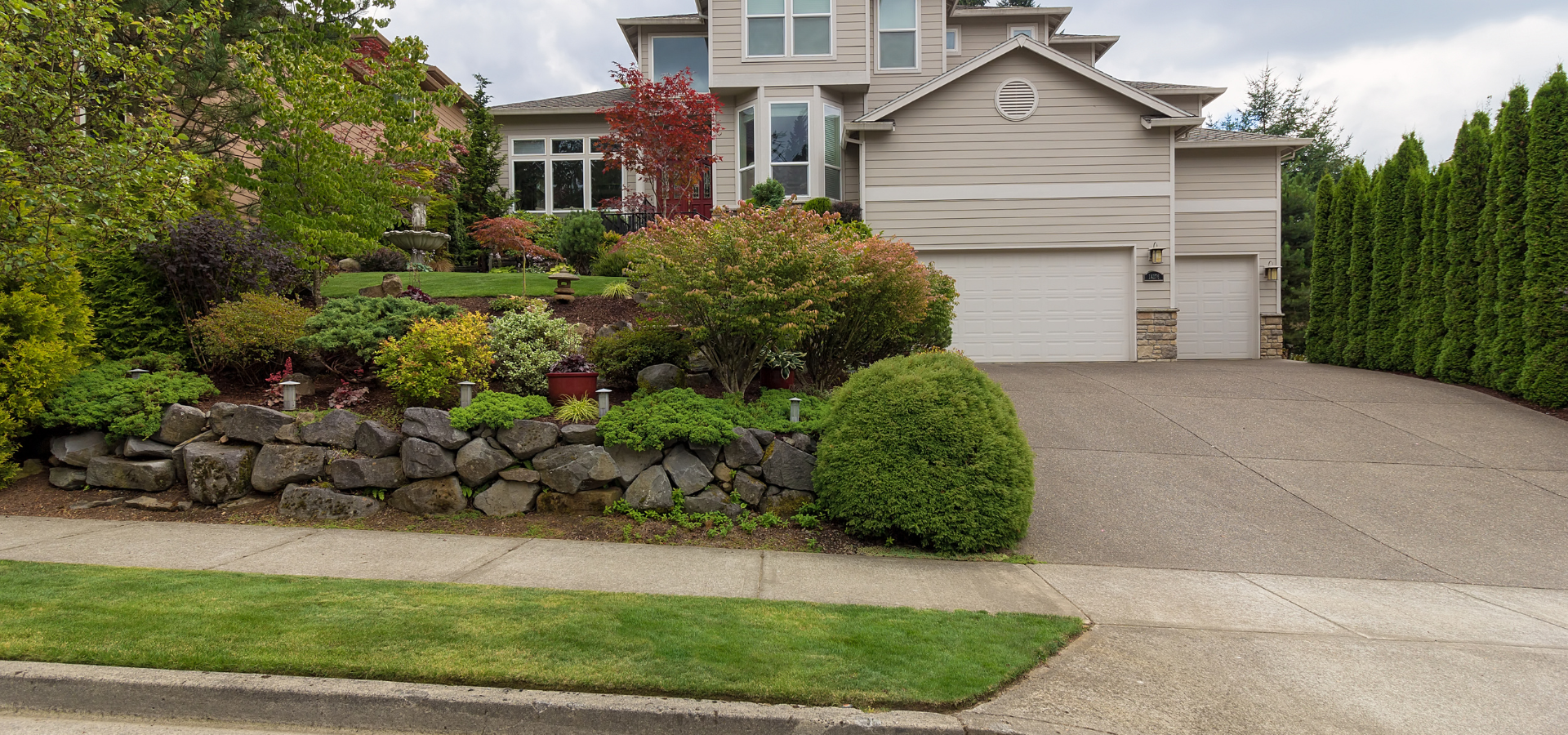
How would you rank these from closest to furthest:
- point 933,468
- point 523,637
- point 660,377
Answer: point 523,637 < point 933,468 < point 660,377

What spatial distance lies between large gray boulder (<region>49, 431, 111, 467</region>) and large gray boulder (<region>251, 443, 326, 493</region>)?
1.46 m

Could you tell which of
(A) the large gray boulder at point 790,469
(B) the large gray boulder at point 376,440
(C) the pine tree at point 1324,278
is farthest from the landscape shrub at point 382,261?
(C) the pine tree at point 1324,278

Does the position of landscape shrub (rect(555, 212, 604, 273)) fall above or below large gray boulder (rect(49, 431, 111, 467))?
above

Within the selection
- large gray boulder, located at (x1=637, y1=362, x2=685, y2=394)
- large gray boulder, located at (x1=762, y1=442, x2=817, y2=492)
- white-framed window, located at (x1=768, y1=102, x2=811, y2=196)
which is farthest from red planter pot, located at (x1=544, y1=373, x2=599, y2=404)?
white-framed window, located at (x1=768, y1=102, x2=811, y2=196)

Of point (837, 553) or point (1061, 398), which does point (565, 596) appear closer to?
point (837, 553)

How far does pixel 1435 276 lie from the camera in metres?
11.9

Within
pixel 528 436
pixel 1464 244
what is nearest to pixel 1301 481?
pixel 1464 244

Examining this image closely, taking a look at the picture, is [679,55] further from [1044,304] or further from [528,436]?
[528,436]

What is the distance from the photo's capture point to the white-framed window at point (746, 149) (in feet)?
54.0

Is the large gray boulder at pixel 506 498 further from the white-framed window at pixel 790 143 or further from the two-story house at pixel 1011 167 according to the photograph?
the white-framed window at pixel 790 143

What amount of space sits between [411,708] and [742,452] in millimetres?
3795

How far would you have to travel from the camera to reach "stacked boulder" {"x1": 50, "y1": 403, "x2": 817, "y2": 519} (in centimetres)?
655

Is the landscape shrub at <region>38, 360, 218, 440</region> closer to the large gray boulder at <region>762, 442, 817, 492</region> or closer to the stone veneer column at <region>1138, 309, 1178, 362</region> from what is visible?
the large gray boulder at <region>762, 442, 817, 492</region>

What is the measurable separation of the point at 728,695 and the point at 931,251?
1242 cm
